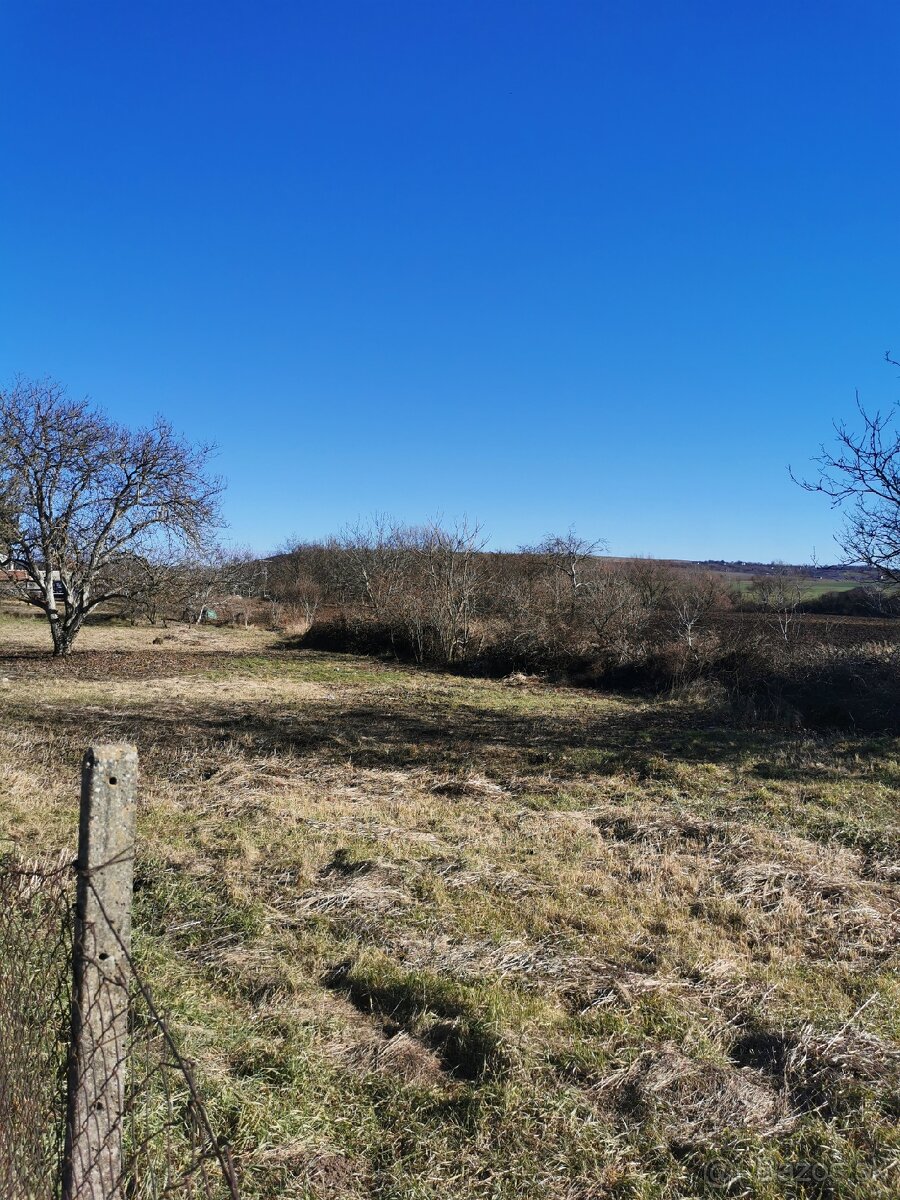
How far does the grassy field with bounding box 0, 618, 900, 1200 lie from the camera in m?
2.62

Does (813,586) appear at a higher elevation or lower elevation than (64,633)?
higher

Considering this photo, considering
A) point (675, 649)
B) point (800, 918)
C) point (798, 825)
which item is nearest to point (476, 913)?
point (800, 918)

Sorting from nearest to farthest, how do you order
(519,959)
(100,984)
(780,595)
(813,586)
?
(100,984), (519,959), (780,595), (813,586)

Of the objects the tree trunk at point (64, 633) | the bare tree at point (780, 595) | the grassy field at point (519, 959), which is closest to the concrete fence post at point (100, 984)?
the grassy field at point (519, 959)

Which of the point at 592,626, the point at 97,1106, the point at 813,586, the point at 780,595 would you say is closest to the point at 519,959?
the point at 97,1106

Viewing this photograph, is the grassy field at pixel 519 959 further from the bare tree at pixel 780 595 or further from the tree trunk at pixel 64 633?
the bare tree at pixel 780 595

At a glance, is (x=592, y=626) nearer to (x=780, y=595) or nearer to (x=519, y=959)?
(x=780, y=595)

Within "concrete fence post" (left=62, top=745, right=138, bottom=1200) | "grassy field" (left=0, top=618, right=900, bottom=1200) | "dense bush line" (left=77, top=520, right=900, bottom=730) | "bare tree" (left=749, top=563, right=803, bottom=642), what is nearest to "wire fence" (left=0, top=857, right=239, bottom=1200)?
"concrete fence post" (left=62, top=745, right=138, bottom=1200)

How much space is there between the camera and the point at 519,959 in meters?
4.07

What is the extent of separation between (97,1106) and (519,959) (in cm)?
267

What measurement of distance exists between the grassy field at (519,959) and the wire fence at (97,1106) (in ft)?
0.78

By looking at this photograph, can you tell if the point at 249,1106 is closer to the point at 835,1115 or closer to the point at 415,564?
the point at 835,1115

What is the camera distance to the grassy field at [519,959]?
8.59ft

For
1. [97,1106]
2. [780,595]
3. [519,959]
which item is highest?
[780,595]
